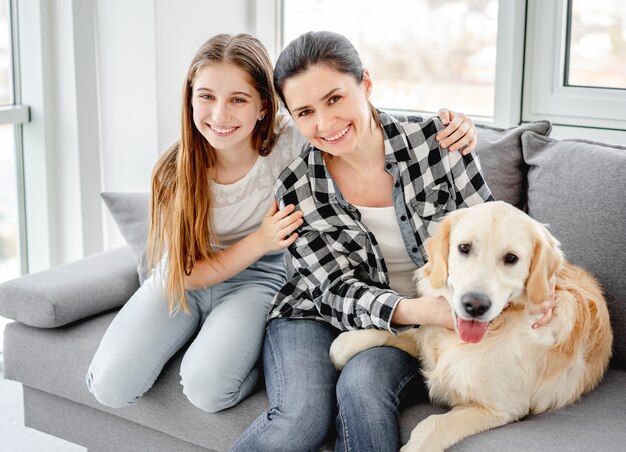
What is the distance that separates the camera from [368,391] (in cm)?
169

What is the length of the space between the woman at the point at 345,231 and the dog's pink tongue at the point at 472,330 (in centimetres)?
14

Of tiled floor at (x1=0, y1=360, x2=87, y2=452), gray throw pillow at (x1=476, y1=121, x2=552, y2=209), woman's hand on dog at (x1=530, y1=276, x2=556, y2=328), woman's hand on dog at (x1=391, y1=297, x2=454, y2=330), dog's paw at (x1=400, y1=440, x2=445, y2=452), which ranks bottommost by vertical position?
tiled floor at (x1=0, y1=360, x2=87, y2=452)

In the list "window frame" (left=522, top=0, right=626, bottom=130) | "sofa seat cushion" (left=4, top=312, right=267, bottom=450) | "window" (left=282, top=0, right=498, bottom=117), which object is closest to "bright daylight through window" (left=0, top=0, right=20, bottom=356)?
"sofa seat cushion" (left=4, top=312, right=267, bottom=450)

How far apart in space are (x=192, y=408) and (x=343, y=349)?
1.34 ft

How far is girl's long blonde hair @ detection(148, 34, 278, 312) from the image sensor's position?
81.5 inches

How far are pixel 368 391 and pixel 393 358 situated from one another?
160 millimetres

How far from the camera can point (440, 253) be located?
1680 millimetres

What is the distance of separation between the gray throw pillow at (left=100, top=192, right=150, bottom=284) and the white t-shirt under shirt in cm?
32

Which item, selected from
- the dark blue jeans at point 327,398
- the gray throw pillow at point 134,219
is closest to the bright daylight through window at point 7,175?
the gray throw pillow at point 134,219

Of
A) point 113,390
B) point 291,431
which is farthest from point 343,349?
point 113,390

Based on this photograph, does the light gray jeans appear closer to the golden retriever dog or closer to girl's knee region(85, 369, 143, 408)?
girl's knee region(85, 369, 143, 408)

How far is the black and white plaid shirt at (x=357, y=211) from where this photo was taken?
1947mm

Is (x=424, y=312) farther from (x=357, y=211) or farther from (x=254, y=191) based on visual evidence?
(x=254, y=191)

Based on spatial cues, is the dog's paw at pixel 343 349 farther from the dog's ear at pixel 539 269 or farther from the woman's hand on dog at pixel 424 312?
the dog's ear at pixel 539 269
